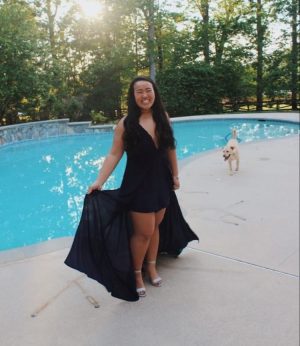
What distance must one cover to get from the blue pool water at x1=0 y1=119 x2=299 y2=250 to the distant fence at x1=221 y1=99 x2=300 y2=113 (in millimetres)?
4125

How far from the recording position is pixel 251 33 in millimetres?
18000

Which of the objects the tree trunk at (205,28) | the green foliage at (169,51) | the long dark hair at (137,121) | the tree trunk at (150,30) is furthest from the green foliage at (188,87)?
the long dark hair at (137,121)

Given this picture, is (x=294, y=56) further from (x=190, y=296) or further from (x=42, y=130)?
(x=190, y=296)

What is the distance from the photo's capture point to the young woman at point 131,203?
7.52ft

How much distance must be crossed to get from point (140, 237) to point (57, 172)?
244 inches

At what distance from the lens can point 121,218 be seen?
95.0 inches

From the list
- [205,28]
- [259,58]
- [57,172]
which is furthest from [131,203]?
[259,58]

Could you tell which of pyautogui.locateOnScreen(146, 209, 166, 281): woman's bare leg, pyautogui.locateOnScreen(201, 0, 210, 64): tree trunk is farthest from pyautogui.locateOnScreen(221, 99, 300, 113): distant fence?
pyautogui.locateOnScreen(146, 209, 166, 281): woman's bare leg

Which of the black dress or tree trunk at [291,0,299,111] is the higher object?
tree trunk at [291,0,299,111]

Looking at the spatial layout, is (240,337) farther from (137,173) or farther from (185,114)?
(185,114)

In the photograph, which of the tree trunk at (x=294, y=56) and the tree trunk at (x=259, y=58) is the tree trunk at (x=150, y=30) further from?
the tree trunk at (x=294, y=56)

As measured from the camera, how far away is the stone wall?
12008 mm

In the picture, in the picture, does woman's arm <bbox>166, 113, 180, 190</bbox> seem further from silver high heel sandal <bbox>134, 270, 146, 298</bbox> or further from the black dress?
silver high heel sandal <bbox>134, 270, 146, 298</bbox>

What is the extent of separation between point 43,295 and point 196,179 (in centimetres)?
347
